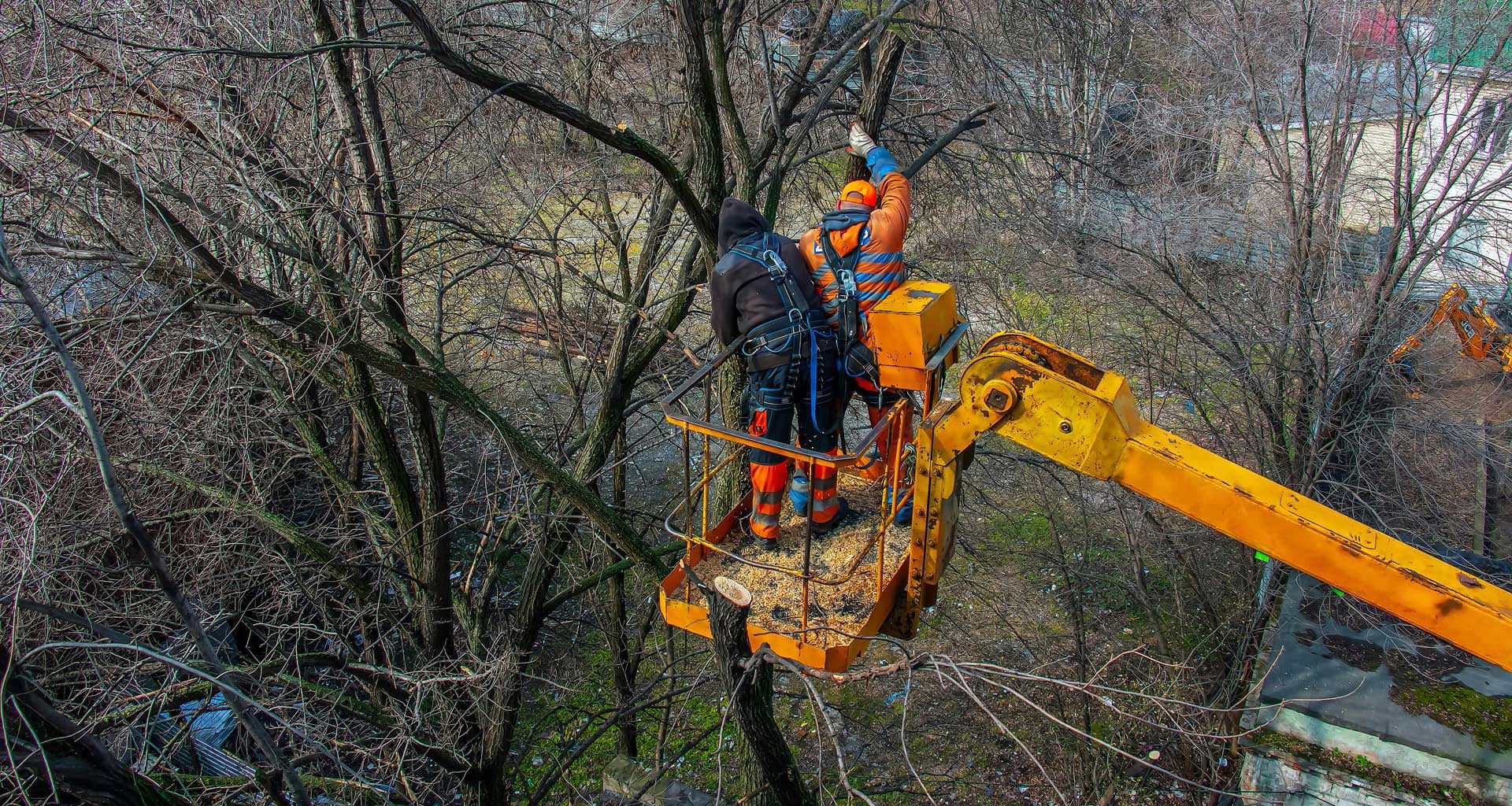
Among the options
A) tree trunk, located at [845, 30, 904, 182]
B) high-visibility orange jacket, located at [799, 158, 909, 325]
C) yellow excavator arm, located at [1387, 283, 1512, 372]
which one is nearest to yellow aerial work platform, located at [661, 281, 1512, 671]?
high-visibility orange jacket, located at [799, 158, 909, 325]


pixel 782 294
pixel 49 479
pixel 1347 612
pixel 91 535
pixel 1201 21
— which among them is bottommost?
pixel 1347 612

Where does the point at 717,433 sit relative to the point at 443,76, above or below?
below

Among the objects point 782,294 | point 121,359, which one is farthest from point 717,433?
point 121,359

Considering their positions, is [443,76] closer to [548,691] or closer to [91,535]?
[91,535]

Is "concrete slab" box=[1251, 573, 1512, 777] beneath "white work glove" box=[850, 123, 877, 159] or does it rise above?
beneath

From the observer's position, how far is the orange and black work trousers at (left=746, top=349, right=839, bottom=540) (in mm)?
4750

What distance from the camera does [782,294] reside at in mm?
4621

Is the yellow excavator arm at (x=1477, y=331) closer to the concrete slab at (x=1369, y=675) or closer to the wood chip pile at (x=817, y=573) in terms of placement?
the concrete slab at (x=1369, y=675)

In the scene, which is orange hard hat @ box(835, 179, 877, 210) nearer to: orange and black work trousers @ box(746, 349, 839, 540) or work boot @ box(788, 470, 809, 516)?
Result: orange and black work trousers @ box(746, 349, 839, 540)

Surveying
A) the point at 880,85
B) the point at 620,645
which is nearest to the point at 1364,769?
the point at 620,645

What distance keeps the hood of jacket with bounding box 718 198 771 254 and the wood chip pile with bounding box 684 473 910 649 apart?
62.9 inches

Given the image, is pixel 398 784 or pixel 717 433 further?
pixel 398 784

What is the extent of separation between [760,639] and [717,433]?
1.04 m

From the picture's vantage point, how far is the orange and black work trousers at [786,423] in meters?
4.75
